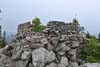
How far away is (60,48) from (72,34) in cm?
260

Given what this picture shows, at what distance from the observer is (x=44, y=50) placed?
26.6 meters

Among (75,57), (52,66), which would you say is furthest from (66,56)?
(52,66)

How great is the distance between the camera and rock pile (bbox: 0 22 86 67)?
2614cm

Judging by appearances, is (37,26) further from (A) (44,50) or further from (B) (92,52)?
(B) (92,52)

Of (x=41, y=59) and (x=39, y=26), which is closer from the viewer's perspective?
(x=41, y=59)

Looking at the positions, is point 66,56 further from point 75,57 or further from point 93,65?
point 93,65

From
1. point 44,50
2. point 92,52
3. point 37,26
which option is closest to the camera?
point 44,50

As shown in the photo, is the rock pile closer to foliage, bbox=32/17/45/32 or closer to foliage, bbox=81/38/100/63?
foliage, bbox=81/38/100/63

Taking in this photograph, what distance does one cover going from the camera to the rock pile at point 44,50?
26.1 metres

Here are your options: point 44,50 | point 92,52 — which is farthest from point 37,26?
point 92,52

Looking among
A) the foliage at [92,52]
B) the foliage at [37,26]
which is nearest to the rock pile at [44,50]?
the foliage at [92,52]

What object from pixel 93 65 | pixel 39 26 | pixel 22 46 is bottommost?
pixel 93 65

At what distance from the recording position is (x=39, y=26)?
31.6m

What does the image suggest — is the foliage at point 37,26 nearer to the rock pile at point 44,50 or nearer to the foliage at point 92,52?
the rock pile at point 44,50
